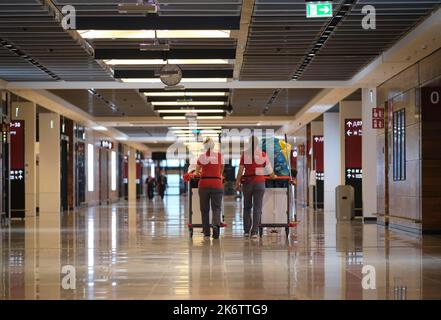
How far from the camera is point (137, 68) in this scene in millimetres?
17922

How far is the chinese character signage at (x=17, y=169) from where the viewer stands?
23984 millimetres

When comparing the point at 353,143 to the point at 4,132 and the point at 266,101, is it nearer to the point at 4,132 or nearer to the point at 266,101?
the point at 266,101

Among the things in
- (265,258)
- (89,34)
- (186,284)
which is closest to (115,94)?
(89,34)

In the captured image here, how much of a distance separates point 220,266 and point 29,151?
16878 millimetres

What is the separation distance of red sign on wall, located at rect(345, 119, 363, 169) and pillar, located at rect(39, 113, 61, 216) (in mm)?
10164

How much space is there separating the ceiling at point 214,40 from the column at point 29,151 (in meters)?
3.74

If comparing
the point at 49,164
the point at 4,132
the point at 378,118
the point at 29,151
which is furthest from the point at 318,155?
the point at 4,132

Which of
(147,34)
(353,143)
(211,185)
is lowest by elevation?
(211,185)

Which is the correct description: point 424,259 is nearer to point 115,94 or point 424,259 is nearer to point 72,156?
point 115,94

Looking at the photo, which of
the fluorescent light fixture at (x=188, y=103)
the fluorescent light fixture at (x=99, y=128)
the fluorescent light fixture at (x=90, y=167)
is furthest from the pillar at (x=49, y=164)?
the fluorescent light fixture at (x=99, y=128)

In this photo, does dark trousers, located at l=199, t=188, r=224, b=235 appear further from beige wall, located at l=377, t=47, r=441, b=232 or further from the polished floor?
beige wall, located at l=377, t=47, r=441, b=232

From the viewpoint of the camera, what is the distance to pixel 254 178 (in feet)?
41.2
